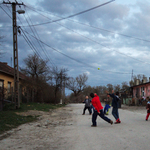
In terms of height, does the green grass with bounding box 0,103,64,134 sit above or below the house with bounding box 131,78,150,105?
below

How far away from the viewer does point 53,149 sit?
5.74 metres

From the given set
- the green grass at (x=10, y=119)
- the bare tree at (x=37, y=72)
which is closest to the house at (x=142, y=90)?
the bare tree at (x=37, y=72)

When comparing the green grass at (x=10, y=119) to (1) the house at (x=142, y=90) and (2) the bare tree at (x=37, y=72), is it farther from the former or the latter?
(1) the house at (x=142, y=90)

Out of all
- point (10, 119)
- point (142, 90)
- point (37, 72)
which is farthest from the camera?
point (142, 90)

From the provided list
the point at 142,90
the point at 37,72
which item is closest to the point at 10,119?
the point at 37,72

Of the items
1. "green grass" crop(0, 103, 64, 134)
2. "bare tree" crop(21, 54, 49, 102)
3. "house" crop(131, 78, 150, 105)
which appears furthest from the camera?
"house" crop(131, 78, 150, 105)

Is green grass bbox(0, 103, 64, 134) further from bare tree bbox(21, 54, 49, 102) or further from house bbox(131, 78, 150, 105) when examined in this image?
→ house bbox(131, 78, 150, 105)

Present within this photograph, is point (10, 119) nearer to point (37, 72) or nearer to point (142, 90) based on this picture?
point (37, 72)

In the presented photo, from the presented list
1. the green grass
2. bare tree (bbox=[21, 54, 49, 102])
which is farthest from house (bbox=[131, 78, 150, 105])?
the green grass

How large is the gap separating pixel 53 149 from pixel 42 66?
27.5 meters

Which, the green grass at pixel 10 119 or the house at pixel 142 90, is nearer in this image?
the green grass at pixel 10 119

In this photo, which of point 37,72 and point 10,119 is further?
point 37,72

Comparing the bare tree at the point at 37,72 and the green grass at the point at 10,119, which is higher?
the bare tree at the point at 37,72

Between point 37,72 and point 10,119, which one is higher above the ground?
point 37,72
